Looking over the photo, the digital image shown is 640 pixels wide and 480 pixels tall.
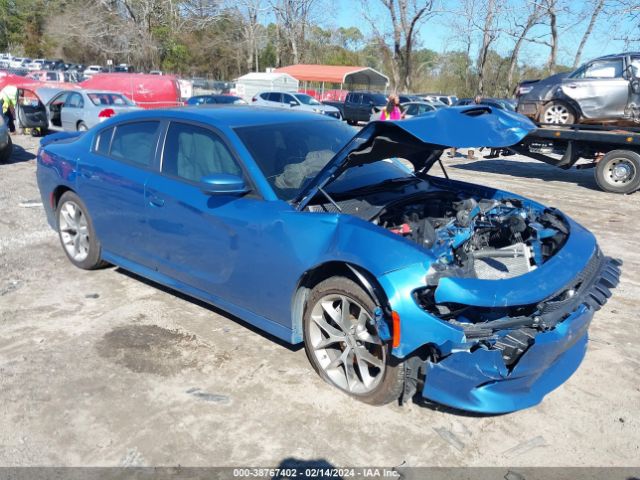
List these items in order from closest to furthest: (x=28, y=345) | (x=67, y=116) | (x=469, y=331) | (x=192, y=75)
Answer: (x=469, y=331)
(x=28, y=345)
(x=67, y=116)
(x=192, y=75)

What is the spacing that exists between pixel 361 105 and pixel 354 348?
2484 cm

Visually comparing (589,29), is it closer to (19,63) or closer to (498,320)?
(498,320)

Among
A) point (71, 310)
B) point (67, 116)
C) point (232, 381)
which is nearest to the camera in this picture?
point (232, 381)

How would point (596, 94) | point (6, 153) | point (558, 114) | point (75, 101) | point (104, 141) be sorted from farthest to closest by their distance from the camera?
point (75, 101) → point (558, 114) → point (6, 153) → point (596, 94) → point (104, 141)

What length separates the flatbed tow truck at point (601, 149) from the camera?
9984mm

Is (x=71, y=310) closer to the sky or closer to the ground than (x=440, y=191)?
closer to the ground

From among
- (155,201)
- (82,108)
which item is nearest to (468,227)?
(155,201)

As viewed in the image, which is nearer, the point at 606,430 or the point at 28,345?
the point at 606,430

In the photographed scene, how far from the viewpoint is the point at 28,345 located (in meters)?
3.84

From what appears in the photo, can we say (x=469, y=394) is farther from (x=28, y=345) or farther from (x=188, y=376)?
(x=28, y=345)

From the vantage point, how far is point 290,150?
3.90 meters

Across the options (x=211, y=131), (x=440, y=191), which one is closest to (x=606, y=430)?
(x=440, y=191)

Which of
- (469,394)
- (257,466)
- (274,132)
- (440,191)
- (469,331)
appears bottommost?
(257,466)

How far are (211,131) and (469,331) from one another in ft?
7.63
